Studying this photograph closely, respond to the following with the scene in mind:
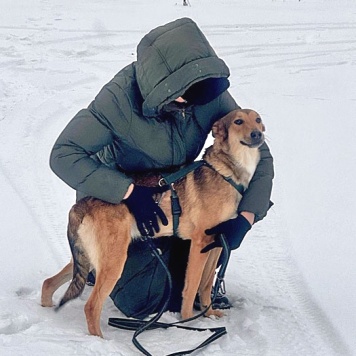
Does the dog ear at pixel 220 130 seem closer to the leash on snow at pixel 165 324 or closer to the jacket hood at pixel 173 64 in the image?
the jacket hood at pixel 173 64

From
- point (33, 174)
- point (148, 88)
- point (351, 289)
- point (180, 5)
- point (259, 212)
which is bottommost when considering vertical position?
point (180, 5)

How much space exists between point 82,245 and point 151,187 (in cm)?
43

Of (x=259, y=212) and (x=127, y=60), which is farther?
(x=127, y=60)

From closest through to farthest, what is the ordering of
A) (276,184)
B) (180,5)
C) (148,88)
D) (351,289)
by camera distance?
(148,88) → (351,289) → (276,184) → (180,5)

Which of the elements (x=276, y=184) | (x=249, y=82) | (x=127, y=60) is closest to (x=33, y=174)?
(x=276, y=184)

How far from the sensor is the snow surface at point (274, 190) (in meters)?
3.11

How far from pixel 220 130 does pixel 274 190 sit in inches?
85.0

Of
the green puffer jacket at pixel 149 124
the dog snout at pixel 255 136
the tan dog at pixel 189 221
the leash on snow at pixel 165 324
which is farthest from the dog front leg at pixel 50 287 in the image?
the dog snout at pixel 255 136

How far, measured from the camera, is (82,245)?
10.1ft

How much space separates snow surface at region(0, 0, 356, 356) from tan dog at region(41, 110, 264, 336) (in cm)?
19

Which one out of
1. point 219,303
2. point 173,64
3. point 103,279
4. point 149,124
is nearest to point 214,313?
point 219,303

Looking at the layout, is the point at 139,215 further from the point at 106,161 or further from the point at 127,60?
the point at 127,60

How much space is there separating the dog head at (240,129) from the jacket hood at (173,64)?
0.96 ft

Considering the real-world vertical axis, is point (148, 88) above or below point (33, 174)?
above
